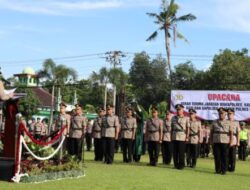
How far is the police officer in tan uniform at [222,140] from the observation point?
13.1 meters

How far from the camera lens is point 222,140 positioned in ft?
43.2

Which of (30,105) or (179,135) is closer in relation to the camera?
(179,135)

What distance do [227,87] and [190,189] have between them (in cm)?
3802

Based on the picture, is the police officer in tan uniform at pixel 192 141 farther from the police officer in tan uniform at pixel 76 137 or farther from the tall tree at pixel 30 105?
the tall tree at pixel 30 105

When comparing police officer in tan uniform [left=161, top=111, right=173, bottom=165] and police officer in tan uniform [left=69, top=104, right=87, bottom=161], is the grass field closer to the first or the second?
police officer in tan uniform [left=69, top=104, right=87, bottom=161]

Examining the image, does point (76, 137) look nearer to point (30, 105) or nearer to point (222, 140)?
point (222, 140)

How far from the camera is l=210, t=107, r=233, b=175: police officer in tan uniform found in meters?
13.1

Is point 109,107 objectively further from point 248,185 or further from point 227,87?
point 227,87

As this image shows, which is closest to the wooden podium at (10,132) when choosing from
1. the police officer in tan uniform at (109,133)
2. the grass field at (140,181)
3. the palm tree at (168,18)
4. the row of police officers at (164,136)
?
the grass field at (140,181)

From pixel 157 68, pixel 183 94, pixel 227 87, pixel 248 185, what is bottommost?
pixel 248 185

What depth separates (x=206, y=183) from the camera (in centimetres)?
1051

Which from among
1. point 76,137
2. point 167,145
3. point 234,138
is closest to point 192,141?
point 167,145

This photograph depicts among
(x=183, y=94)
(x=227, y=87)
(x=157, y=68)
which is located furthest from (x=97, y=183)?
(x=157, y=68)

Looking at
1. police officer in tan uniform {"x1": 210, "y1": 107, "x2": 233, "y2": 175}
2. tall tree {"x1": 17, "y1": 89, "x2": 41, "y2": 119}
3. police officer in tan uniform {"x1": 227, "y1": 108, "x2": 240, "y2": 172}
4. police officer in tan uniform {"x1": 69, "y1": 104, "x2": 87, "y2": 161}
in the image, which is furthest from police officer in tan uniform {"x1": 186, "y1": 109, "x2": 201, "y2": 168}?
tall tree {"x1": 17, "y1": 89, "x2": 41, "y2": 119}
